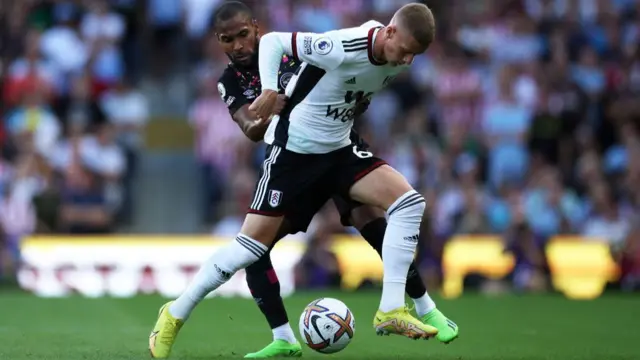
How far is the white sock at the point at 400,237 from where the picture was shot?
295 inches

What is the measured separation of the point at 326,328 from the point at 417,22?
6.37ft

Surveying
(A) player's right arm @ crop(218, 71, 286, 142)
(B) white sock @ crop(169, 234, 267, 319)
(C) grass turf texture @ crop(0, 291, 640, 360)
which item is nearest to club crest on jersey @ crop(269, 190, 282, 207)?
(B) white sock @ crop(169, 234, 267, 319)

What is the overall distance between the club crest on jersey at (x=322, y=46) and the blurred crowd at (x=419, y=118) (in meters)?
7.96

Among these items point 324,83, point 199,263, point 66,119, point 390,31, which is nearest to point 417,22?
point 390,31

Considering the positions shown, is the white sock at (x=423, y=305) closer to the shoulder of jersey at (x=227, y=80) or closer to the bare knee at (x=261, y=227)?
the bare knee at (x=261, y=227)

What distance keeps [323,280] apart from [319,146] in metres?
7.83

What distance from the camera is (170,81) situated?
57.5ft

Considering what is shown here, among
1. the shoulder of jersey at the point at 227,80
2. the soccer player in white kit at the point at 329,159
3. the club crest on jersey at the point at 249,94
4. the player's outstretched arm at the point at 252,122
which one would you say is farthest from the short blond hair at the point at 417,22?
the shoulder of jersey at the point at 227,80

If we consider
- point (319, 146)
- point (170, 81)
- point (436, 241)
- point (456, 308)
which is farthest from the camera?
point (170, 81)

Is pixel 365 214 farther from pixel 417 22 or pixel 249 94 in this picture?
pixel 417 22

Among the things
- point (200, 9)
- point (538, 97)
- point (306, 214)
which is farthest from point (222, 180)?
point (306, 214)

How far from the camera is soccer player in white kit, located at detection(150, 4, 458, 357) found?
729 cm

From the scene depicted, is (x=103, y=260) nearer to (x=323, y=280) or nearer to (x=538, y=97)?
(x=323, y=280)

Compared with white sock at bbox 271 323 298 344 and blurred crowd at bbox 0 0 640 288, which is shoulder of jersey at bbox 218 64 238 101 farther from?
blurred crowd at bbox 0 0 640 288
